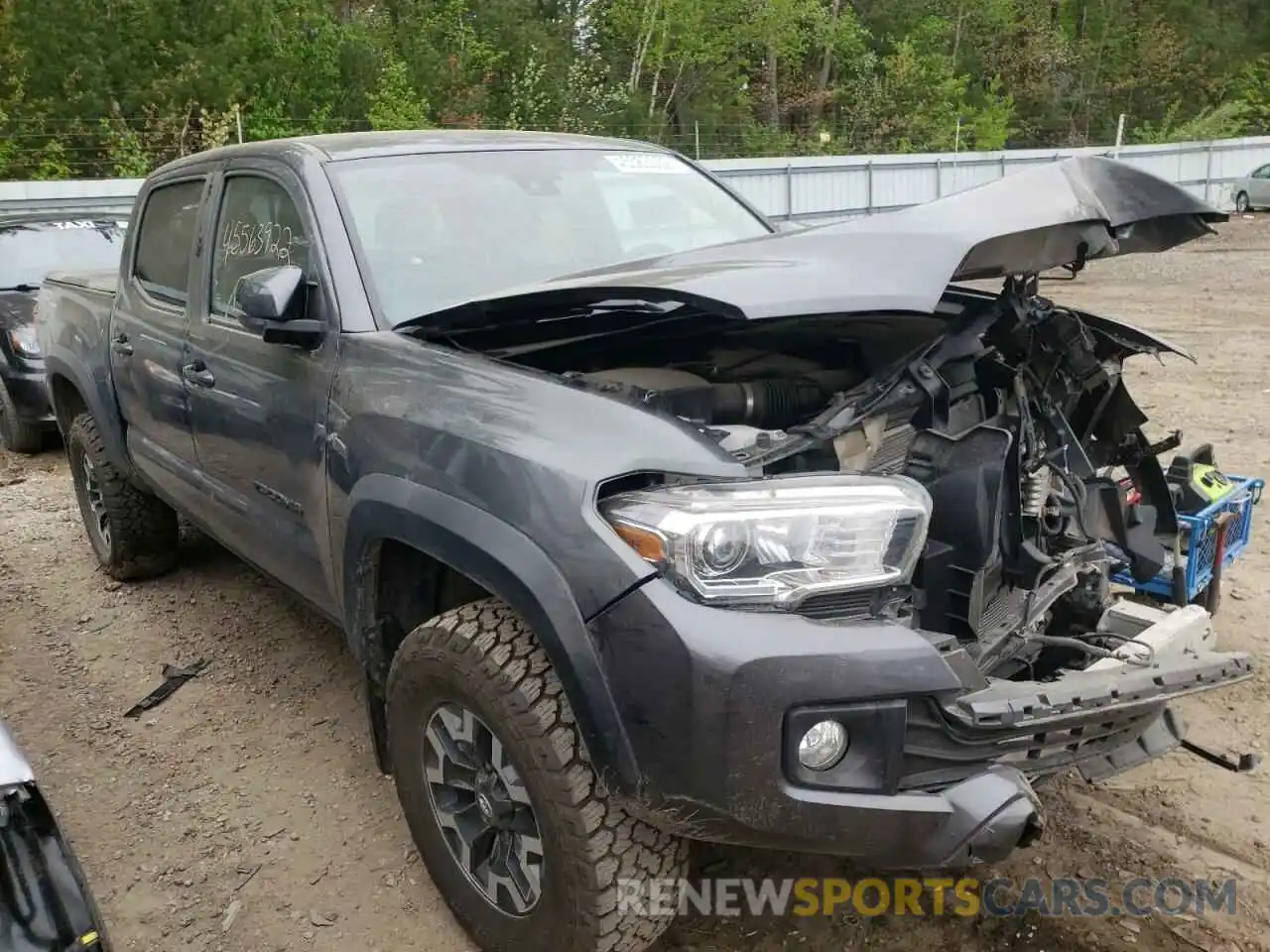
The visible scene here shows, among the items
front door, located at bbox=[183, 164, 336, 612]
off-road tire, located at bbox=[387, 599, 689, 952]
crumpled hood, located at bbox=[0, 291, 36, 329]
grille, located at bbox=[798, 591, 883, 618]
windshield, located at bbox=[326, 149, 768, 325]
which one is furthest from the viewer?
crumpled hood, located at bbox=[0, 291, 36, 329]

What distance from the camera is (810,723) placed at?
74.4 inches

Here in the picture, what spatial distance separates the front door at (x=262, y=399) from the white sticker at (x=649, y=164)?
1.16 meters

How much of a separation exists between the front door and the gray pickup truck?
0.05 ft

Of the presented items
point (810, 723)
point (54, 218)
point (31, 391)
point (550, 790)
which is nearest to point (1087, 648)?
point (810, 723)

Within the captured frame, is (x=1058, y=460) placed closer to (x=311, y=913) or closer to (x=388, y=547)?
(x=388, y=547)

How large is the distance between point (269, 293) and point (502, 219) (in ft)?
2.69

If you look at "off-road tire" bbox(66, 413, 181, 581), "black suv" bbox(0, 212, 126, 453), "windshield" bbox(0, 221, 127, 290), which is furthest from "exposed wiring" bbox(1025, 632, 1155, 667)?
"windshield" bbox(0, 221, 127, 290)

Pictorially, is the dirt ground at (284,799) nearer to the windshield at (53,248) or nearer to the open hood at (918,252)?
the open hood at (918,252)

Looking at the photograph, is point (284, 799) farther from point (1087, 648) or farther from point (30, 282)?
point (30, 282)

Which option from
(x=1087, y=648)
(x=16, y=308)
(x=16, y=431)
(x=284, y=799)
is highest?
(x=16, y=308)

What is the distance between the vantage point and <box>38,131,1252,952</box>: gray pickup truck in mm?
1943

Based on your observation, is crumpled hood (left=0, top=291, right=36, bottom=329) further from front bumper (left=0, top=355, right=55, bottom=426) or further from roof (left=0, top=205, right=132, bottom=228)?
roof (left=0, top=205, right=132, bottom=228)

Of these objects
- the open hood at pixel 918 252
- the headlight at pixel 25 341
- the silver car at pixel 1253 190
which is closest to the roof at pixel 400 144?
the open hood at pixel 918 252

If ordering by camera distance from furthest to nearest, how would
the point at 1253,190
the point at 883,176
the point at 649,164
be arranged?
1. the point at 1253,190
2. the point at 883,176
3. the point at 649,164
